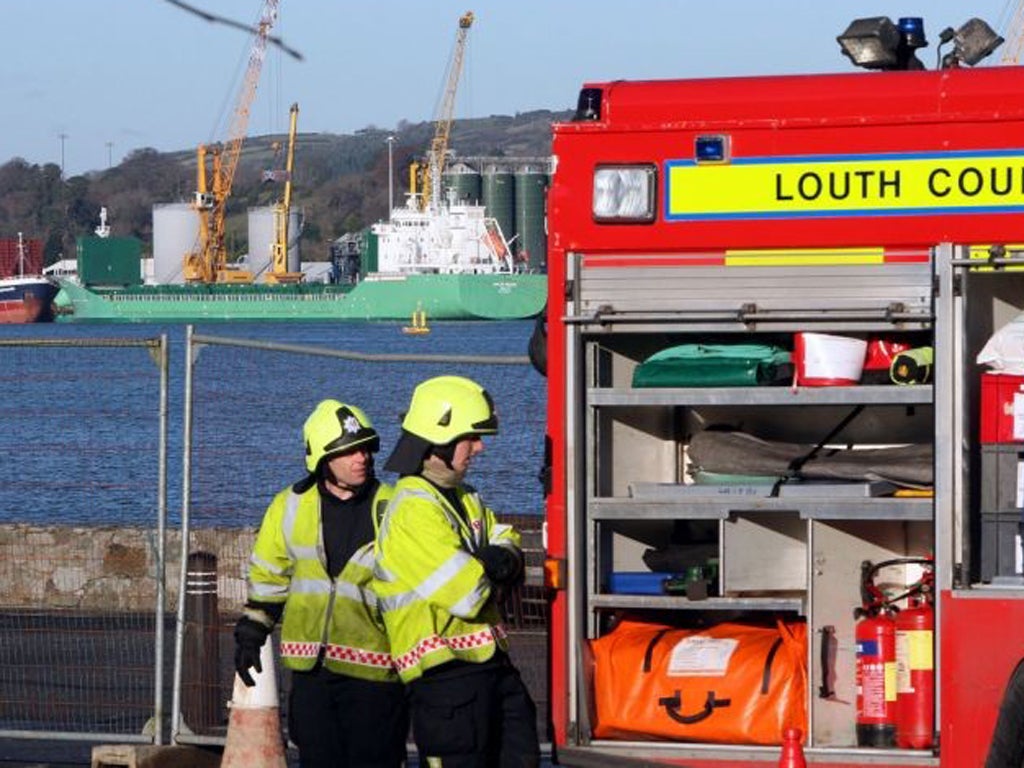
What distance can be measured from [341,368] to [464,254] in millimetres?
63885

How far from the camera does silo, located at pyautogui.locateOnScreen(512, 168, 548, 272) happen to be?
14388 centimetres

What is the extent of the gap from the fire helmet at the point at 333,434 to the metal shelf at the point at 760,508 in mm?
822

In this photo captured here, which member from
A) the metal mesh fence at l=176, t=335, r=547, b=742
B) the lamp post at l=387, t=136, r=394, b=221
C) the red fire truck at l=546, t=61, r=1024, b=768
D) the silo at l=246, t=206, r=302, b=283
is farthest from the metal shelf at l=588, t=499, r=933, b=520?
the silo at l=246, t=206, r=302, b=283

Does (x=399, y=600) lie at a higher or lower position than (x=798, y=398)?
lower

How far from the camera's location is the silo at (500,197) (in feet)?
497

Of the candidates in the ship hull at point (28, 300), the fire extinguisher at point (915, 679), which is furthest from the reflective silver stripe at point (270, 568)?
the ship hull at point (28, 300)

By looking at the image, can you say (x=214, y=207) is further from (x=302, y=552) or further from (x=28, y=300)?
(x=302, y=552)

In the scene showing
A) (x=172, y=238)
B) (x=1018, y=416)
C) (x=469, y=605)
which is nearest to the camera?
(x=469, y=605)

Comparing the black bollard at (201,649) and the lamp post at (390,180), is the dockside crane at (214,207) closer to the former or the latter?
the lamp post at (390,180)

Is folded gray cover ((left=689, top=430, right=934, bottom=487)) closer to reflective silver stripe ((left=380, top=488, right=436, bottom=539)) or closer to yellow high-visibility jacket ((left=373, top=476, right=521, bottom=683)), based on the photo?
yellow high-visibility jacket ((left=373, top=476, right=521, bottom=683))

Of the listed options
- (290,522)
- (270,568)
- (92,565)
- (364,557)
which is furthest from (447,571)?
(92,565)

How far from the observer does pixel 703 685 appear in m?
7.20

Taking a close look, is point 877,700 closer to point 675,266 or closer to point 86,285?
point 675,266

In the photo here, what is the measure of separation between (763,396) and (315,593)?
5.38 ft
